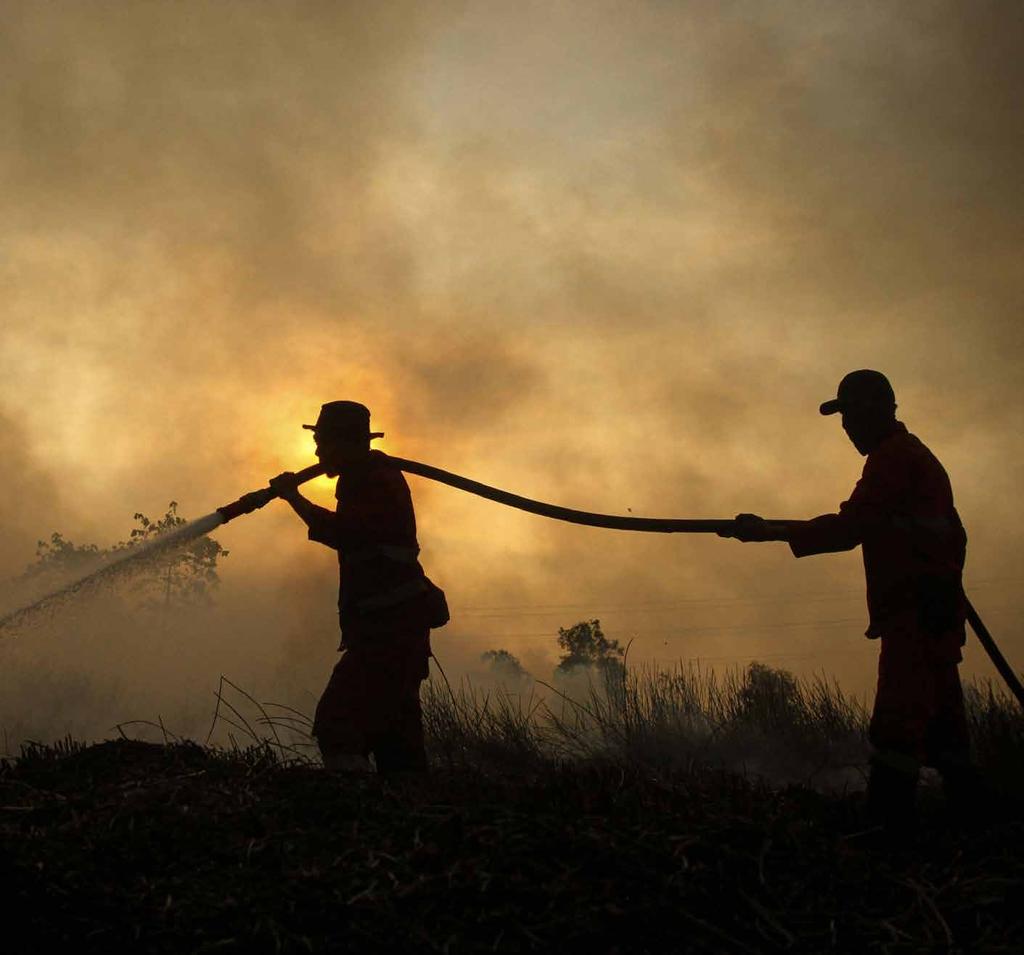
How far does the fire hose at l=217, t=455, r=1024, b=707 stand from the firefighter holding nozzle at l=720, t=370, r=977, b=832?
47 cm

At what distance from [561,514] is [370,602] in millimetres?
1444

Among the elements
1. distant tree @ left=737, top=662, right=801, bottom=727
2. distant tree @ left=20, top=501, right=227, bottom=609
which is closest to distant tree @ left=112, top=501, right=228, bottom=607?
distant tree @ left=20, top=501, right=227, bottom=609

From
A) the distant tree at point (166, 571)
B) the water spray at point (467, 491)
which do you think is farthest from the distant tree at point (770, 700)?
the distant tree at point (166, 571)

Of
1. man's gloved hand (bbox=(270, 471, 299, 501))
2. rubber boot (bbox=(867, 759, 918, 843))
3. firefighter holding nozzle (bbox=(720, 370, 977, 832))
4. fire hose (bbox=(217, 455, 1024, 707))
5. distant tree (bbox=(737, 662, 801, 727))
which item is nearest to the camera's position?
rubber boot (bbox=(867, 759, 918, 843))

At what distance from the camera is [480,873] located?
3275mm

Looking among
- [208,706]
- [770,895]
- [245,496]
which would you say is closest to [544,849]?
[770,895]

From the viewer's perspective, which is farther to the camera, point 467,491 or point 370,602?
point 467,491

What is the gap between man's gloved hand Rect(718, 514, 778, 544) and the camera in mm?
5598

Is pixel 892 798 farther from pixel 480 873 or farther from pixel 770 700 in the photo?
pixel 770 700

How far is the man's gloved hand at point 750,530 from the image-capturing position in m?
5.60

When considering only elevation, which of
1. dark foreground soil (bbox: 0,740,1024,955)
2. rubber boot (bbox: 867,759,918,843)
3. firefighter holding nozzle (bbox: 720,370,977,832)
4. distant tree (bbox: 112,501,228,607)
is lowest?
dark foreground soil (bbox: 0,740,1024,955)

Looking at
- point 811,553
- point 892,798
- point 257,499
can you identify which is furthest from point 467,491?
point 892,798

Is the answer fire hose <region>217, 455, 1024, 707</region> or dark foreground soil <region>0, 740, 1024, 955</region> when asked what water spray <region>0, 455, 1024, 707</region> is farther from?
dark foreground soil <region>0, 740, 1024, 955</region>

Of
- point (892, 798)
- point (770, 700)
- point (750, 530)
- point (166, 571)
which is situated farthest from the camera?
point (166, 571)
